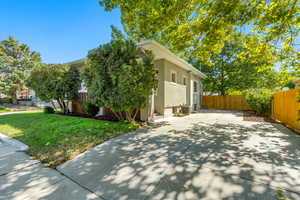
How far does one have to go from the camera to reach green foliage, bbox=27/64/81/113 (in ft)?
26.3

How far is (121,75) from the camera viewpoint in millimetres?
4734

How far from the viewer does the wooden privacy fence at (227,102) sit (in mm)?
13688

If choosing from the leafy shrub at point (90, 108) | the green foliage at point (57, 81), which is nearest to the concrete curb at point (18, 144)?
the leafy shrub at point (90, 108)

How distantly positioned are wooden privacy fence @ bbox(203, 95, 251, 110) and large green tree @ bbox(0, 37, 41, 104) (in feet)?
87.8

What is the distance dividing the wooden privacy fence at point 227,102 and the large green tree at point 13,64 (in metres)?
26.8

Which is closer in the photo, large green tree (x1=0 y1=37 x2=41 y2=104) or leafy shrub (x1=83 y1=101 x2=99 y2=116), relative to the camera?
leafy shrub (x1=83 y1=101 x2=99 y2=116)

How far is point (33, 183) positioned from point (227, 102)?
1660cm

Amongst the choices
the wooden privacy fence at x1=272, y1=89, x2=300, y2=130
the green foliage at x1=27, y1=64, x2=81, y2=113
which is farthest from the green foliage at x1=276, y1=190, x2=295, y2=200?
the green foliage at x1=27, y1=64, x2=81, y2=113

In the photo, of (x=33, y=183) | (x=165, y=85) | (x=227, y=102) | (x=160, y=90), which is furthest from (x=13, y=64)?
(x=227, y=102)

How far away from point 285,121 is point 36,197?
9241mm

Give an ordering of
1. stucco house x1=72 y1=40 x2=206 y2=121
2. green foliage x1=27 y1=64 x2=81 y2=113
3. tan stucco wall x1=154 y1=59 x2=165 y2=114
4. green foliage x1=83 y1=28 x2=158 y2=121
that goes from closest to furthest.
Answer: green foliage x1=83 y1=28 x2=158 y2=121, stucco house x1=72 y1=40 x2=206 y2=121, tan stucco wall x1=154 y1=59 x2=165 y2=114, green foliage x1=27 y1=64 x2=81 y2=113

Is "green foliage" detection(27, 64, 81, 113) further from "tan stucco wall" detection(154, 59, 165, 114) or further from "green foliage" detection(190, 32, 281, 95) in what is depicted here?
"green foliage" detection(190, 32, 281, 95)

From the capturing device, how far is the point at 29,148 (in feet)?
11.8

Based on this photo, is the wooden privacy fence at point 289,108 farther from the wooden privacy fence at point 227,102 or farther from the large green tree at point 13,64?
the large green tree at point 13,64
